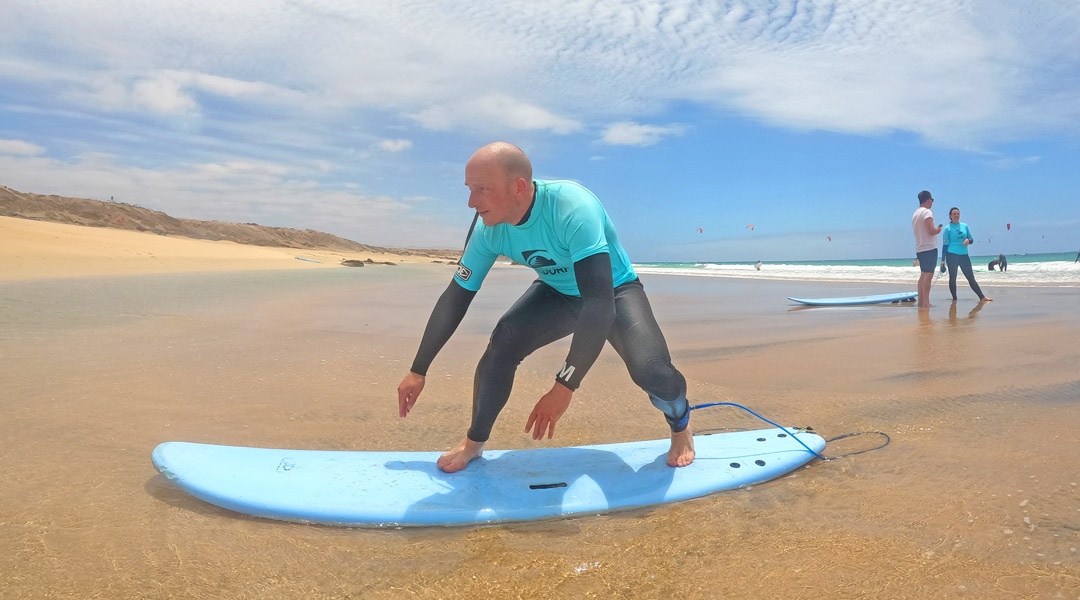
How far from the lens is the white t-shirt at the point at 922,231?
870 cm

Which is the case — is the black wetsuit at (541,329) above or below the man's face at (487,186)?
below

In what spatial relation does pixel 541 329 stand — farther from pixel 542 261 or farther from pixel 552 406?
pixel 552 406

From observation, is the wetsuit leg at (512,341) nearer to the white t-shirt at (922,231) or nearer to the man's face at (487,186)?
the man's face at (487,186)

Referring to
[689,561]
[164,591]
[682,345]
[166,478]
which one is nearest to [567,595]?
[689,561]

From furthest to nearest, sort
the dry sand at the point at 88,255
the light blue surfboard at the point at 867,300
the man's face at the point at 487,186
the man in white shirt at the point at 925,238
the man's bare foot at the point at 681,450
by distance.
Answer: the dry sand at the point at 88,255 < the light blue surfboard at the point at 867,300 < the man in white shirt at the point at 925,238 < the man's bare foot at the point at 681,450 < the man's face at the point at 487,186

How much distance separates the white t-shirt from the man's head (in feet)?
27.2

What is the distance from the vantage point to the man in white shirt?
8.66 metres

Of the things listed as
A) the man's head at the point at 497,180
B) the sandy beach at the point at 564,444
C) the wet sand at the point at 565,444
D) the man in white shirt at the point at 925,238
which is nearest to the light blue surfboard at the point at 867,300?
the man in white shirt at the point at 925,238

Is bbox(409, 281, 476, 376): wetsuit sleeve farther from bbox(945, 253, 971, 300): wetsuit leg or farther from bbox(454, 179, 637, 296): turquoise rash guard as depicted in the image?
bbox(945, 253, 971, 300): wetsuit leg

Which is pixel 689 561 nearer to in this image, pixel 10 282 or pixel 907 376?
pixel 907 376

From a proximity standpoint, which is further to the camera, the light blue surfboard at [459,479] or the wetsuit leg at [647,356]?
the wetsuit leg at [647,356]

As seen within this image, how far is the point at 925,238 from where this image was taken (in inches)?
346

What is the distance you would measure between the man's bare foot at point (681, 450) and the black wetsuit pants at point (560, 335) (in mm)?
46

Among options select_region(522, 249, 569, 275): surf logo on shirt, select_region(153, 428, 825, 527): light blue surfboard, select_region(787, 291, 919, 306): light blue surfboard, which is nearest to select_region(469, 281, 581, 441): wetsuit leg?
select_region(522, 249, 569, 275): surf logo on shirt
